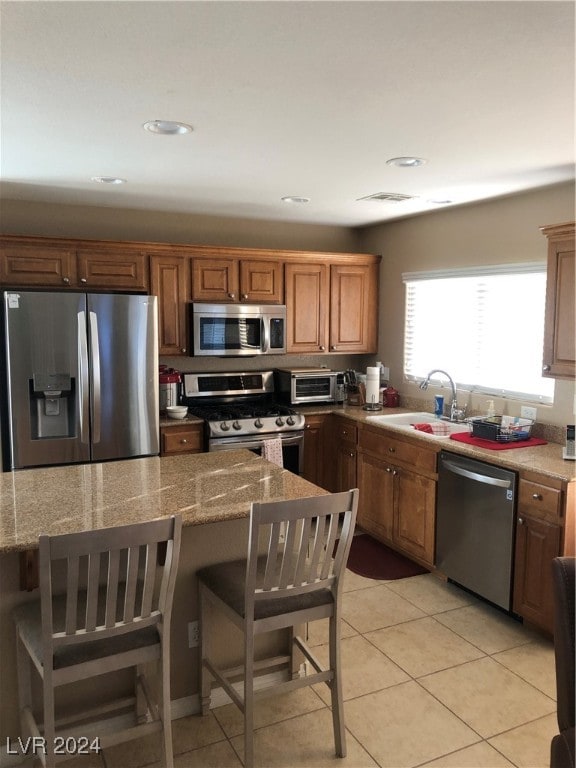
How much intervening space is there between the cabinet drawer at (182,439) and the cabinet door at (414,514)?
1444 millimetres

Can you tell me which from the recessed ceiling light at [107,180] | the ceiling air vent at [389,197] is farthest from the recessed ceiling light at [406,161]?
the recessed ceiling light at [107,180]

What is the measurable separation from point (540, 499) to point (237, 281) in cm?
279

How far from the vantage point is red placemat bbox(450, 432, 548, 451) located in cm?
359

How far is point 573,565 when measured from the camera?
5.52ft

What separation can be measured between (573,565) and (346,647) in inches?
68.1

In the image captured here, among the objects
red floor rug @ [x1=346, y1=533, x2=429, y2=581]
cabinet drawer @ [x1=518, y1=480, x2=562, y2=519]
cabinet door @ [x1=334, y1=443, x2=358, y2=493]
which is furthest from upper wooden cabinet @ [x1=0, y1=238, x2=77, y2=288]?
cabinet drawer @ [x1=518, y1=480, x2=562, y2=519]

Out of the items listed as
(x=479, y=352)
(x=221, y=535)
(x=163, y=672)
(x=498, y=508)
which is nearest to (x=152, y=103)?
(x=221, y=535)

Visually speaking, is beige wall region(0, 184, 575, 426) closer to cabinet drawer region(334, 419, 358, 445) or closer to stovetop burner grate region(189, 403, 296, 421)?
stovetop burner grate region(189, 403, 296, 421)

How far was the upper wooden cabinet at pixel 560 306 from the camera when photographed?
10.3ft

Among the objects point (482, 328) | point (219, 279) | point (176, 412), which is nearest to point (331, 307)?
point (219, 279)

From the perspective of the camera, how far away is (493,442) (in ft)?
12.1

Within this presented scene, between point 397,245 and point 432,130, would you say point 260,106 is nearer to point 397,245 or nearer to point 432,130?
point 432,130

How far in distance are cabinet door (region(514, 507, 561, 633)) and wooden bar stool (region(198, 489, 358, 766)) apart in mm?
1375

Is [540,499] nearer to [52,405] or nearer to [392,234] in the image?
[392,234]
